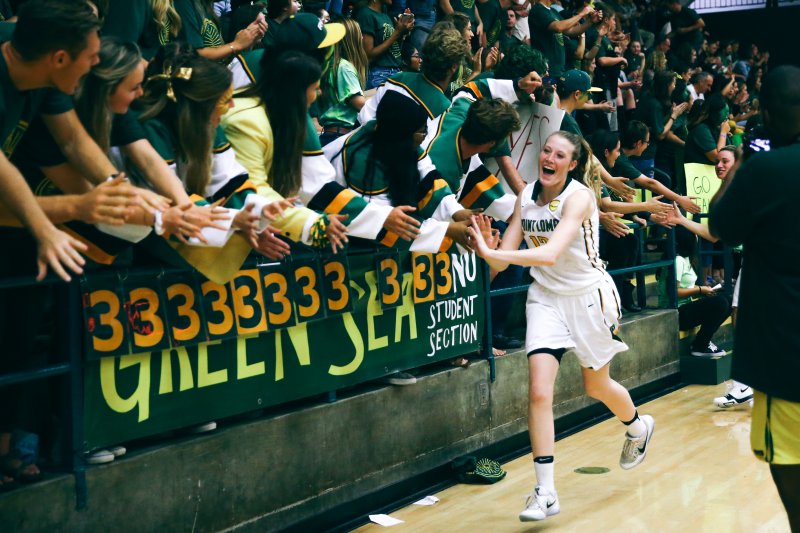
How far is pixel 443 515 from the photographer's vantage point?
5.37 m

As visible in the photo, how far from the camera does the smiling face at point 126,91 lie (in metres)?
3.77

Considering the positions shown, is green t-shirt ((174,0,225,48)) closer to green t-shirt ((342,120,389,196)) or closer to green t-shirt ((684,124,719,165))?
green t-shirt ((342,120,389,196))

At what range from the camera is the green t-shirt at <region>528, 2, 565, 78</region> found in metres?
9.84

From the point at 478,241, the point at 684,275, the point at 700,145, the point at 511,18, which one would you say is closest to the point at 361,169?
the point at 478,241

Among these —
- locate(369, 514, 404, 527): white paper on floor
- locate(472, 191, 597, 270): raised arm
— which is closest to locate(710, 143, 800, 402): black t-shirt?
locate(472, 191, 597, 270): raised arm

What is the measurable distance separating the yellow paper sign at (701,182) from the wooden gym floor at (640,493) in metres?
3.22

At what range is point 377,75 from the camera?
8164mm

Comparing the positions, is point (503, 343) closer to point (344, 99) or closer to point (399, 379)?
point (399, 379)

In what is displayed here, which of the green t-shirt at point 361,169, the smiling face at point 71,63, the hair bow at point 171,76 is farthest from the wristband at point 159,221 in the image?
the green t-shirt at point 361,169

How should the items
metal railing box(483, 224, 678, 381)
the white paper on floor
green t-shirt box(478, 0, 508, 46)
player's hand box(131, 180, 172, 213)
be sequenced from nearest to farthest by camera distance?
1. player's hand box(131, 180, 172, 213)
2. the white paper on floor
3. metal railing box(483, 224, 678, 381)
4. green t-shirt box(478, 0, 508, 46)

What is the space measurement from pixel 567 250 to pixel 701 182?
17.4 ft

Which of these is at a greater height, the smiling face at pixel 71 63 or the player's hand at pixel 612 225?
the smiling face at pixel 71 63

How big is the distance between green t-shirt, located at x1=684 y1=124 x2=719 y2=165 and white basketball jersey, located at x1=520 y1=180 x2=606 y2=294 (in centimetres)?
587

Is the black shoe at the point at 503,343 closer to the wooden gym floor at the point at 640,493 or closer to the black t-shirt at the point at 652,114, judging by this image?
the wooden gym floor at the point at 640,493
